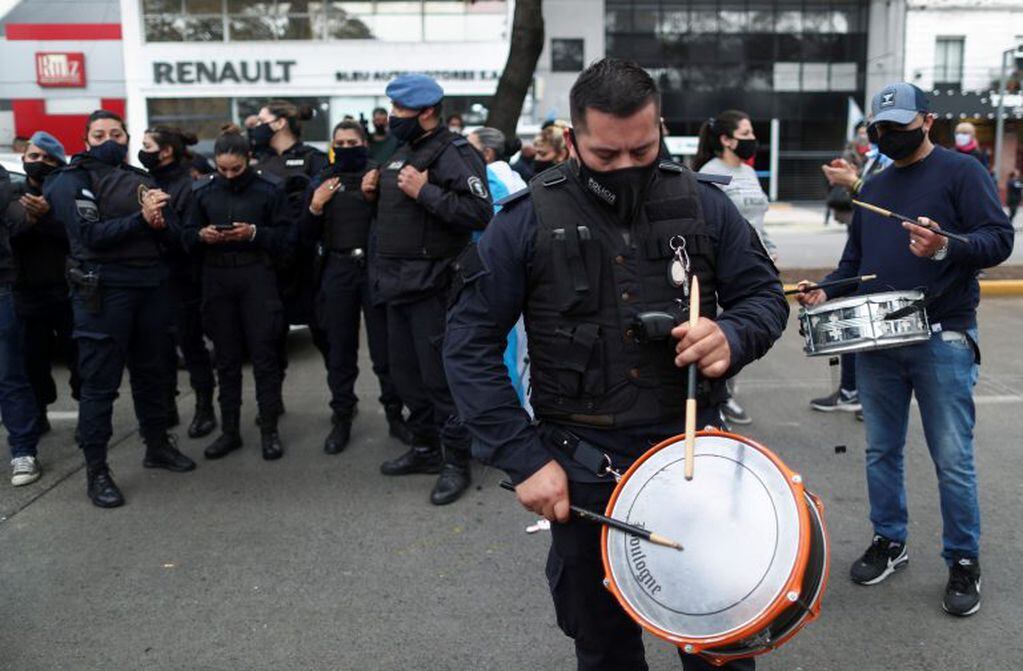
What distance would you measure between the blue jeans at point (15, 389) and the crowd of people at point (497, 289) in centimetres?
2

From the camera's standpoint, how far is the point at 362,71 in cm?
3008

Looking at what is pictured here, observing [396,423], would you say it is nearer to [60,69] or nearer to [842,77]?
[60,69]

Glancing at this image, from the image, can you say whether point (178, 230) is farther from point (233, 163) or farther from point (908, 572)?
point (908, 572)

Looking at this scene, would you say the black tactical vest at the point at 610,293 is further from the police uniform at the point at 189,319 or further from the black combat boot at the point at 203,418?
the black combat boot at the point at 203,418

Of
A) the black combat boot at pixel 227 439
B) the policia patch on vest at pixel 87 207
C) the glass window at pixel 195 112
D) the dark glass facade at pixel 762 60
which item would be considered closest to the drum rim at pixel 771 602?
the policia patch on vest at pixel 87 207

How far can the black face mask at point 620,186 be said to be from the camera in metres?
2.34

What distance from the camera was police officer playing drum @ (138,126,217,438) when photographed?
20.4 ft

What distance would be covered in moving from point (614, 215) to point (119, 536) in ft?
11.2

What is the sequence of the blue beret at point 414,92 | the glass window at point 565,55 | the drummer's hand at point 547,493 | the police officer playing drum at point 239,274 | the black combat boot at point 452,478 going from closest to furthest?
the drummer's hand at point 547,493 → the blue beret at point 414,92 → the black combat boot at point 452,478 → the police officer playing drum at point 239,274 → the glass window at point 565,55

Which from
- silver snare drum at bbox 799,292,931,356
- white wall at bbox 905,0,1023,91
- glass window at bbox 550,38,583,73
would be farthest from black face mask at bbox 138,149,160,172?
white wall at bbox 905,0,1023,91

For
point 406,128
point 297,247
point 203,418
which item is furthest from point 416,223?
point 203,418

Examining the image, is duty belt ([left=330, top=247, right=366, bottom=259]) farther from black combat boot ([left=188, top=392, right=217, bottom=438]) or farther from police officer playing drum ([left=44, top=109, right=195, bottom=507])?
black combat boot ([left=188, top=392, right=217, bottom=438])

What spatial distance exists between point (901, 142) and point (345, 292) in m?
3.41

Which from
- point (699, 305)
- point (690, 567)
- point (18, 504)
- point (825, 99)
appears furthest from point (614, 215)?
point (825, 99)
